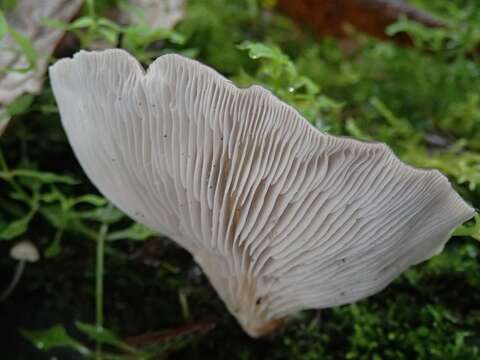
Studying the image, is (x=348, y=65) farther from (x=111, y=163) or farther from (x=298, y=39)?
(x=111, y=163)

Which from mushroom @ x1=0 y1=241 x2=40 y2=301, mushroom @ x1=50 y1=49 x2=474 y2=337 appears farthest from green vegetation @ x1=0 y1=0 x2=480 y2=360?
mushroom @ x1=50 y1=49 x2=474 y2=337

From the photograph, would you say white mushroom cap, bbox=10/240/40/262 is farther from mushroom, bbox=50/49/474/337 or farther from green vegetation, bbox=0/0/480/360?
mushroom, bbox=50/49/474/337

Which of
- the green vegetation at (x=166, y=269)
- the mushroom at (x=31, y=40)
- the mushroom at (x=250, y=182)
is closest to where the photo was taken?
the mushroom at (x=250, y=182)

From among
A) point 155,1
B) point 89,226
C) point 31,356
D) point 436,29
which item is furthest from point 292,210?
point 436,29

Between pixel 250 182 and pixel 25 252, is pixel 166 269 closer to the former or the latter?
pixel 25 252

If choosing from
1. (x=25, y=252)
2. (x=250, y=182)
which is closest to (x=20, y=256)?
(x=25, y=252)

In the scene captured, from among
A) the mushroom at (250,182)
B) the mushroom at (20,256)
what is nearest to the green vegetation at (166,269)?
the mushroom at (20,256)

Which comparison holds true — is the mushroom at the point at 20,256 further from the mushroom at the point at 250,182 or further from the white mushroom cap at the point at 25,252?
the mushroom at the point at 250,182
